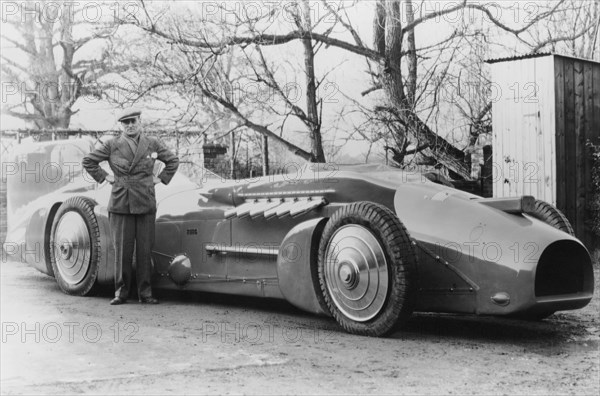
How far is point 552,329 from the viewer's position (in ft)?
20.3

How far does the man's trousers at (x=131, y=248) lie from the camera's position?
760cm

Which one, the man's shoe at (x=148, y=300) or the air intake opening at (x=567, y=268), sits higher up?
the air intake opening at (x=567, y=268)

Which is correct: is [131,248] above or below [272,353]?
above

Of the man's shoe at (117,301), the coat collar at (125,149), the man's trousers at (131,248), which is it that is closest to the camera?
the man's shoe at (117,301)

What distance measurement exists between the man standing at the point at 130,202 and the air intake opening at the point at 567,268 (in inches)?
136

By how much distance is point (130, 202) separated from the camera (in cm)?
761

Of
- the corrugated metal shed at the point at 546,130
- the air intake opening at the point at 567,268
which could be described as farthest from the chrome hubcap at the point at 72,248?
the corrugated metal shed at the point at 546,130

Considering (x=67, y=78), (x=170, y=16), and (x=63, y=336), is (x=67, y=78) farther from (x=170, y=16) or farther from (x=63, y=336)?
(x=63, y=336)

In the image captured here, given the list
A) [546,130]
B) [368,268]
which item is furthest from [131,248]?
[546,130]

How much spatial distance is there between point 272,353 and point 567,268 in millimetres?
2097

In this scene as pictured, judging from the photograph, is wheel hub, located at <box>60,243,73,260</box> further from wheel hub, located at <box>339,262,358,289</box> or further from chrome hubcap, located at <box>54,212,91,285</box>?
wheel hub, located at <box>339,262,358,289</box>

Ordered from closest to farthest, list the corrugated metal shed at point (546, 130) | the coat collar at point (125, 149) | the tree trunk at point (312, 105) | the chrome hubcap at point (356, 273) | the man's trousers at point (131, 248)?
the chrome hubcap at point (356, 273), the man's trousers at point (131, 248), the coat collar at point (125, 149), the corrugated metal shed at point (546, 130), the tree trunk at point (312, 105)

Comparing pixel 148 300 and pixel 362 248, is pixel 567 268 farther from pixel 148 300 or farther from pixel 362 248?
pixel 148 300

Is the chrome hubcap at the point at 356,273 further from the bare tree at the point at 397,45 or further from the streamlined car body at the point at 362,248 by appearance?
the bare tree at the point at 397,45
